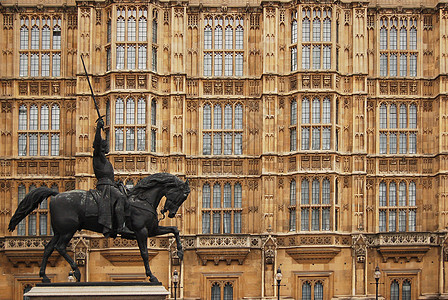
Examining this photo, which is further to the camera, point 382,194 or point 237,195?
point 382,194

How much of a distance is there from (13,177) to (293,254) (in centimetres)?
1601

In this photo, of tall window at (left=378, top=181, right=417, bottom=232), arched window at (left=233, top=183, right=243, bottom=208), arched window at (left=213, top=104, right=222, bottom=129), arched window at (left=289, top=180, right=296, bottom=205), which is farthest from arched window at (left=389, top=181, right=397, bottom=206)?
arched window at (left=213, top=104, right=222, bottom=129)

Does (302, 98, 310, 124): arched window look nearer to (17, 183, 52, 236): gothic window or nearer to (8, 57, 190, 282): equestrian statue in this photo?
(17, 183, 52, 236): gothic window

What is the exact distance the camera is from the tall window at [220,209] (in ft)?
168

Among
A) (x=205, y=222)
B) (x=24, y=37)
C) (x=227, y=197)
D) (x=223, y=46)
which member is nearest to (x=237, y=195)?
(x=227, y=197)

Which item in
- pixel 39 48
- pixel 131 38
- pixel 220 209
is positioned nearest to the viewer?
pixel 131 38

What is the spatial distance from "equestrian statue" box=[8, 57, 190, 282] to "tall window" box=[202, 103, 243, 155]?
25909mm

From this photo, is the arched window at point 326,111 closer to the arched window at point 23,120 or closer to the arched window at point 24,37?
the arched window at point 23,120

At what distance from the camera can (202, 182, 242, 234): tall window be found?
168 feet

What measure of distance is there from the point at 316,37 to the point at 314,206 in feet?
30.6

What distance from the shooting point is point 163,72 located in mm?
51250

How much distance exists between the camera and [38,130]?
51719 millimetres

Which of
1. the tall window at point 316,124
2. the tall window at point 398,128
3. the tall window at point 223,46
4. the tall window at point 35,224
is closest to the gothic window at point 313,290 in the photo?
the tall window at point 316,124

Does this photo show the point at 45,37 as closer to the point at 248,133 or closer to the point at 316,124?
the point at 248,133
